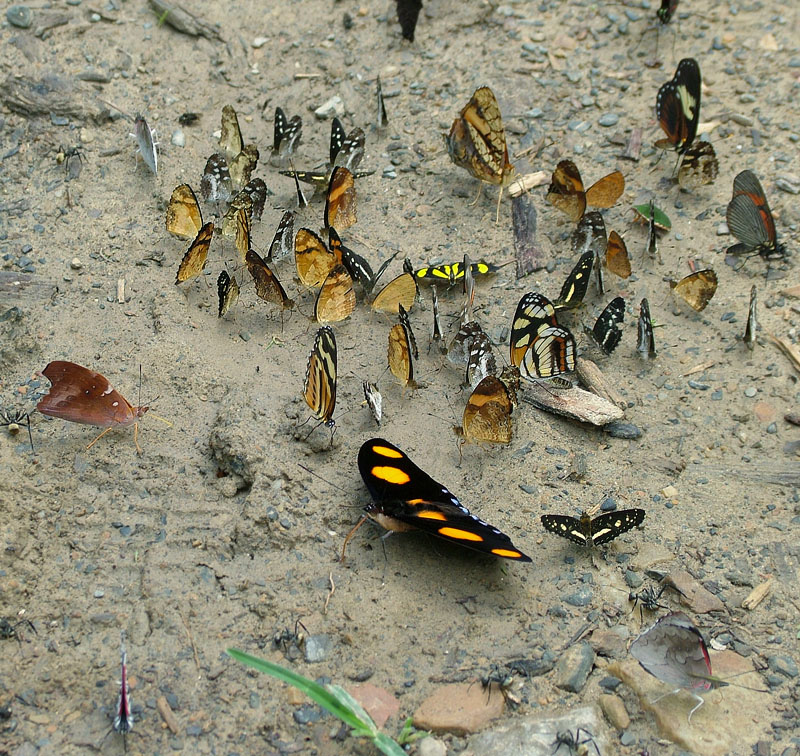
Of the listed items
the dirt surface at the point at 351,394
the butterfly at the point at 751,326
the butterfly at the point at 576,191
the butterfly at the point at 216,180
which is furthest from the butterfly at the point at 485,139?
the butterfly at the point at 751,326

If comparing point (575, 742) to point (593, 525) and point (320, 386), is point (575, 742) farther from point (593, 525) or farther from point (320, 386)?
point (320, 386)

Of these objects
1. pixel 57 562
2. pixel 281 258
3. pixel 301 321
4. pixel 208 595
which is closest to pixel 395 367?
pixel 301 321

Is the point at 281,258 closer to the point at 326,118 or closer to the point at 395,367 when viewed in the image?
the point at 395,367

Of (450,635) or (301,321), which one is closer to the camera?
(450,635)

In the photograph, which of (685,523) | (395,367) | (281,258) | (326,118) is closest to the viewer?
(685,523)

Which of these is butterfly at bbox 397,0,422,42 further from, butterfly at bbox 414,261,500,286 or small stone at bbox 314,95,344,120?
butterfly at bbox 414,261,500,286

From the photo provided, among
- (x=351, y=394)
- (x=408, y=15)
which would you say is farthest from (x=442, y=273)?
(x=408, y=15)

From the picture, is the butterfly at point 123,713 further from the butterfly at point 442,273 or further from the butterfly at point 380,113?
the butterfly at point 380,113
